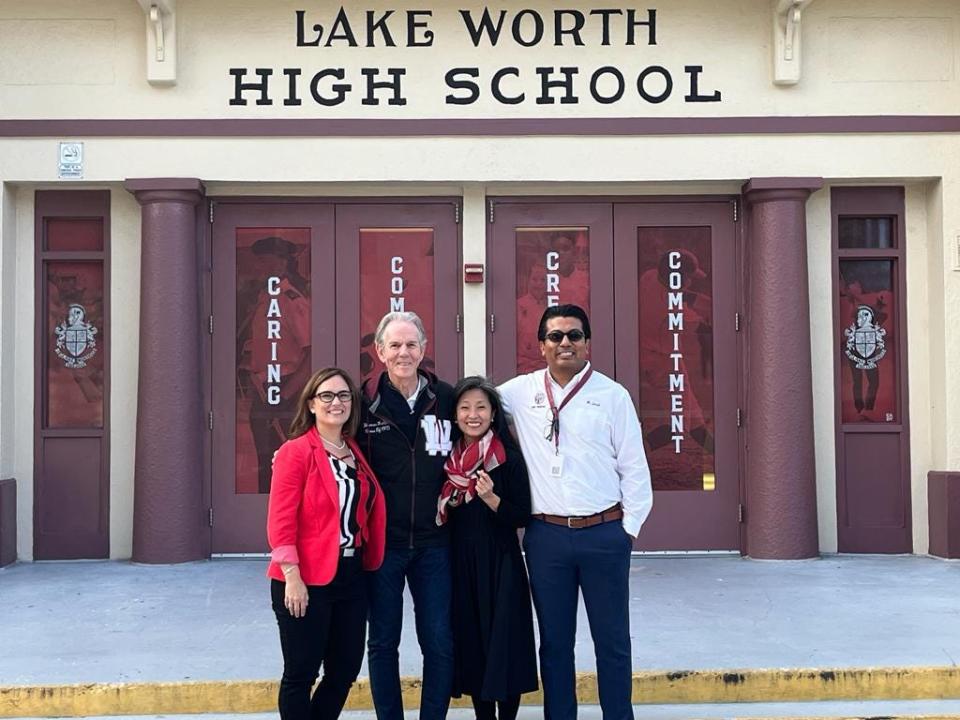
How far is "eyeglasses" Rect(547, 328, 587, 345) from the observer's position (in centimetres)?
487

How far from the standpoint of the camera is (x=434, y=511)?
4.84 metres

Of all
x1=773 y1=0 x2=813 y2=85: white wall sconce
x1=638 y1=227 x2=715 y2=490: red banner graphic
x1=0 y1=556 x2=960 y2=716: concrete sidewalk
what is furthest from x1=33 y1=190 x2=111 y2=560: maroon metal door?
x1=773 y1=0 x2=813 y2=85: white wall sconce

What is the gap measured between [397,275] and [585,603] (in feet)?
15.8

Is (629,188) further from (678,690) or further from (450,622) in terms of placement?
(450,622)

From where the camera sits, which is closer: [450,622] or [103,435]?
[450,622]

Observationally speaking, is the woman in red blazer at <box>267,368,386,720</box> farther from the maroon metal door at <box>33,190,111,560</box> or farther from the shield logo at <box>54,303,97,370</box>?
the shield logo at <box>54,303,97,370</box>

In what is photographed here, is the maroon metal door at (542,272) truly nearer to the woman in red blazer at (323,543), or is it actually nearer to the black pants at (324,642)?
the woman in red blazer at (323,543)

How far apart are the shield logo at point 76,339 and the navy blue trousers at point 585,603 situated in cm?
553

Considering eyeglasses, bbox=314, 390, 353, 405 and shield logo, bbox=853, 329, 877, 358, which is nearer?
eyeglasses, bbox=314, 390, 353, 405

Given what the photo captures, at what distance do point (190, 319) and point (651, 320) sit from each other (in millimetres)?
3677

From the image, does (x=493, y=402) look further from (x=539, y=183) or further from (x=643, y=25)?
(x=643, y=25)

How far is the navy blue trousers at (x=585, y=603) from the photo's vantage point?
484 centimetres

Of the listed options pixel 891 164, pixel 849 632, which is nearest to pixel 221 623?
pixel 849 632

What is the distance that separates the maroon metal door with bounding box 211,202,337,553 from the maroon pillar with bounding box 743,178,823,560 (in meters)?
3.42
